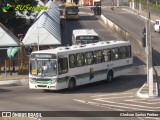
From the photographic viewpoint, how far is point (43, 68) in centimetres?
3106

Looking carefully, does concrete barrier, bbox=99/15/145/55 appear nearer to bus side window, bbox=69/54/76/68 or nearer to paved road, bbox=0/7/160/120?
paved road, bbox=0/7/160/120

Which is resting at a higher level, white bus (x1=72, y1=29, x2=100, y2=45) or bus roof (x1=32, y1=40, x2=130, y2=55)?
bus roof (x1=32, y1=40, x2=130, y2=55)

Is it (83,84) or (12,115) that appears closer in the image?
(12,115)

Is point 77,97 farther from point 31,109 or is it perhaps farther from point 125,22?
point 125,22

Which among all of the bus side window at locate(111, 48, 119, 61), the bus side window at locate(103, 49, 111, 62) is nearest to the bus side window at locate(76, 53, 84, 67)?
the bus side window at locate(103, 49, 111, 62)

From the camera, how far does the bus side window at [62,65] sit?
31.0 metres

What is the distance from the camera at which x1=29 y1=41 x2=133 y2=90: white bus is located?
Answer: 101 ft

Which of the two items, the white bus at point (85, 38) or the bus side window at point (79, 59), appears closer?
the bus side window at point (79, 59)

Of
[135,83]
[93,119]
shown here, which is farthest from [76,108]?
[135,83]

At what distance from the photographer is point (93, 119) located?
70.4ft

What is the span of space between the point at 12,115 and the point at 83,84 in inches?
500

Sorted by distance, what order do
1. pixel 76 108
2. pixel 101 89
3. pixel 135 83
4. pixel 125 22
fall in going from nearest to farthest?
pixel 76 108 → pixel 101 89 → pixel 135 83 → pixel 125 22

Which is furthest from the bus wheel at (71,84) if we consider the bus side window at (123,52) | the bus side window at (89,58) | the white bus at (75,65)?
the bus side window at (123,52)

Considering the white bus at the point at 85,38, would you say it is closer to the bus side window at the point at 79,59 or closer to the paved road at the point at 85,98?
the paved road at the point at 85,98
